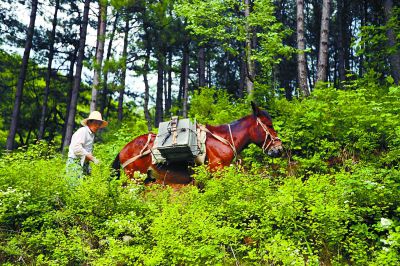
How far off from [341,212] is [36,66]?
1166 inches

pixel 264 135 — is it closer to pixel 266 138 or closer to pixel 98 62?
pixel 266 138

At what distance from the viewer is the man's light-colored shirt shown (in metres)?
8.00

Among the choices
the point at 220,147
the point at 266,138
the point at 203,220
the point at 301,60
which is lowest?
the point at 203,220

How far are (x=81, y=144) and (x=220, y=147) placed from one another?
297 cm

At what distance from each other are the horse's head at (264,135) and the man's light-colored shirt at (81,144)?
11.7 ft

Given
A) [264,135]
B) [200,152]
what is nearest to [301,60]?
[264,135]

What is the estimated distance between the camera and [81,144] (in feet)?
26.6

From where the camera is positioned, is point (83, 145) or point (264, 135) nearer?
point (83, 145)

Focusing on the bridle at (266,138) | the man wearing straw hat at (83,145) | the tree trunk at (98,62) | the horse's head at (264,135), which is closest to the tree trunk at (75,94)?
the tree trunk at (98,62)

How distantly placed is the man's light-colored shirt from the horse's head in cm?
357

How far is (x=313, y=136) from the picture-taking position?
928 centimetres

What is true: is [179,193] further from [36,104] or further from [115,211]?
[36,104]

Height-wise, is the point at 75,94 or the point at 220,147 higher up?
the point at 75,94

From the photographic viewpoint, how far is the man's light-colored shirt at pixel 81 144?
26.2 feet
